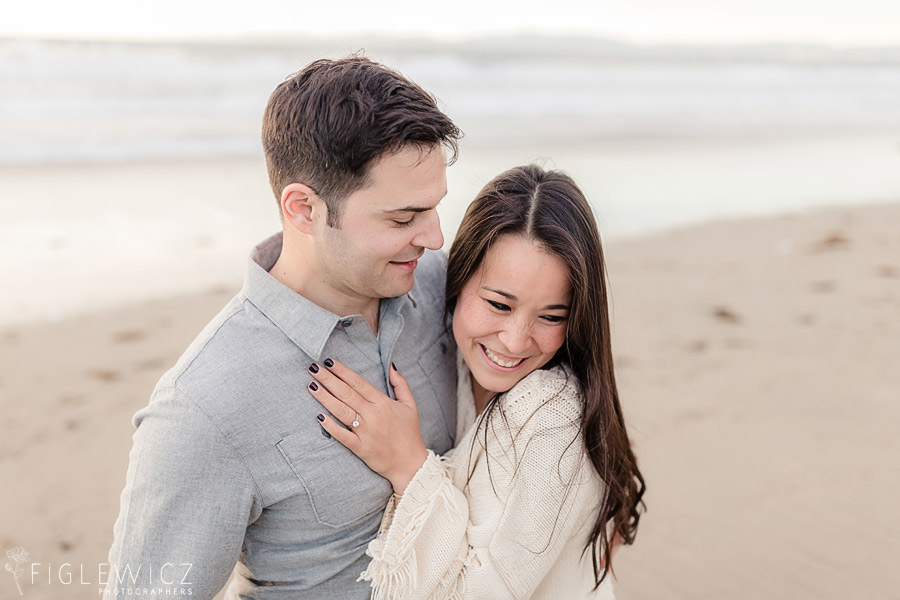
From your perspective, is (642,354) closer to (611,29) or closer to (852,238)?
(852,238)

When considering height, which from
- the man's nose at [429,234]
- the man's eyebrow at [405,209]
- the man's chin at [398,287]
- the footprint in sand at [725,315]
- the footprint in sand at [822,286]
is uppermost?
the man's eyebrow at [405,209]

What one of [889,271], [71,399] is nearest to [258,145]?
[71,399]

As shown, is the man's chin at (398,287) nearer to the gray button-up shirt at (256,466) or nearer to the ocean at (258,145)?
the gray button-up shirt at (256,466)

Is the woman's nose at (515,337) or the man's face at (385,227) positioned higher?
the man's face at (385,227)

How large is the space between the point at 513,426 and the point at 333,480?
511 mm

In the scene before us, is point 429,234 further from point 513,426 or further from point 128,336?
point 128,336

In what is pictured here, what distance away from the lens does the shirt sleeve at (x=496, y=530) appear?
2.21 meters

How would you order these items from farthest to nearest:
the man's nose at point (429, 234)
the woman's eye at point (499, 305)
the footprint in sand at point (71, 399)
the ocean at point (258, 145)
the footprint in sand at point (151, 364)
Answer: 1. the ocean at point (258, 145)
2. the footprint in sand at point (151, 364)
3. the footprint in sand at point (71, 399)
4. the woman's eye at point (499, 305)
5. the man's nose at point (429, 234)

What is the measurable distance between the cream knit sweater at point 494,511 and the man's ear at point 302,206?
704 millimetres

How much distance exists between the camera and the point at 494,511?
89.3 inches

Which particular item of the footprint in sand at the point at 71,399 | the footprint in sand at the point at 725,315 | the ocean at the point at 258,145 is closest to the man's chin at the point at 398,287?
the ocean at the point at 258,145

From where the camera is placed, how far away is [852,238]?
23.9 feet

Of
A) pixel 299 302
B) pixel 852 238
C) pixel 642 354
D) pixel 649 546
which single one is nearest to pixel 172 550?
pixel 299 302

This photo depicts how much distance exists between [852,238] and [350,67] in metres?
6.25
